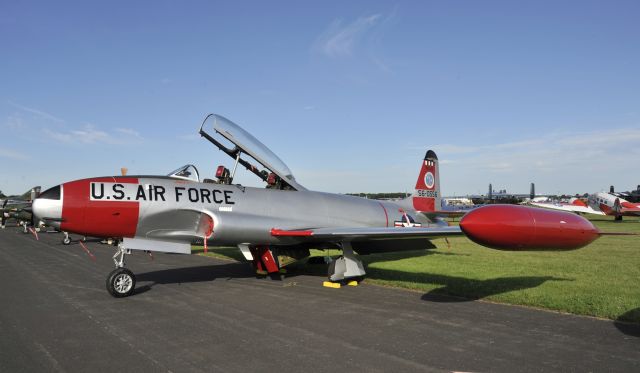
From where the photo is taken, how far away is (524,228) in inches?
224

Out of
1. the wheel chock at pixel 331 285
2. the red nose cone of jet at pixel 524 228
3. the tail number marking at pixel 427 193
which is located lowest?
the wheel chock at pixel 331 285

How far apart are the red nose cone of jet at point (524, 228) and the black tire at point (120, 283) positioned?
20.7 ft

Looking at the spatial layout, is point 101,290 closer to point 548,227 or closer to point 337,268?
point 337,268

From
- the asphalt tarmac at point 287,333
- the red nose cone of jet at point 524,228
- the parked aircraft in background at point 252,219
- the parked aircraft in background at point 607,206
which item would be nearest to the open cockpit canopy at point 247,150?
the parked aircraft in background at point 252,219

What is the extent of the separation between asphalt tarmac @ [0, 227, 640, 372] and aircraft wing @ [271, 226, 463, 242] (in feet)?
3.68

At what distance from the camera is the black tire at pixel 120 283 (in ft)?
26.3

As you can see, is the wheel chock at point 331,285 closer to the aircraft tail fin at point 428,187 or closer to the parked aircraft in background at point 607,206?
the aircraft tail fin at point 428,187

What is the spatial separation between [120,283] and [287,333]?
4163 mm

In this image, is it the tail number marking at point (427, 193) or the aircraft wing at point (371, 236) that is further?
the tail number marking at point (427, 193)

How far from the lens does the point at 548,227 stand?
590 cm

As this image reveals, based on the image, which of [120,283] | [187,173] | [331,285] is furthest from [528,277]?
[120,283]

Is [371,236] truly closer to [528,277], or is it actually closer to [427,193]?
[528,277]

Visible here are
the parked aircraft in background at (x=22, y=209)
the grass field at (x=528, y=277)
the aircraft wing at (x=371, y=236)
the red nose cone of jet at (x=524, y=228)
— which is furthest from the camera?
the parked aircraft in background at (x=22, y=209)

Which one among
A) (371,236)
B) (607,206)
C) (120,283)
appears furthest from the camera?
(607,206)
